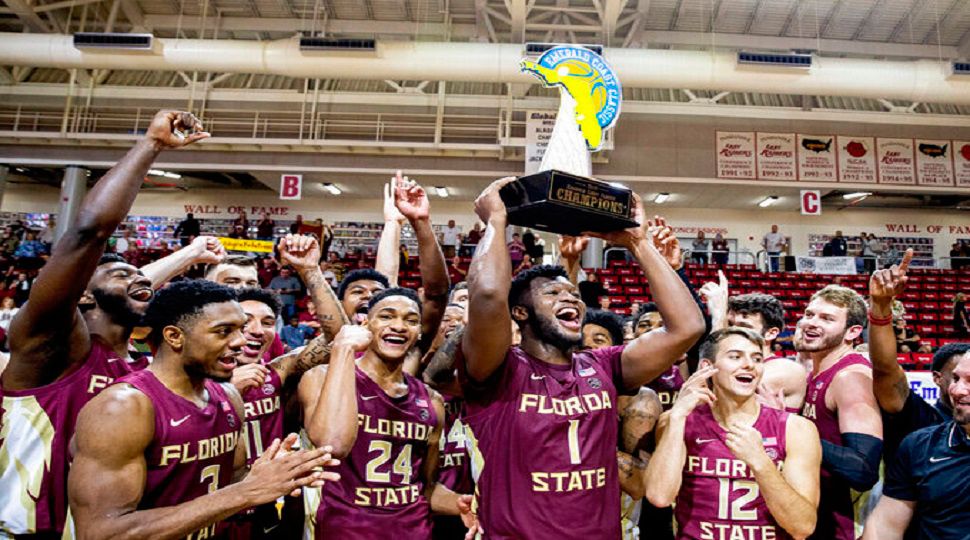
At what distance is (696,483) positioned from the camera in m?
2.65

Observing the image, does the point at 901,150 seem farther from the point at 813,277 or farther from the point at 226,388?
the point at 226,388

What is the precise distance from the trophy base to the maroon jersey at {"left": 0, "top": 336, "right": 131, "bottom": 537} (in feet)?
6.53

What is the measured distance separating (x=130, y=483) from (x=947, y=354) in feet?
11.9

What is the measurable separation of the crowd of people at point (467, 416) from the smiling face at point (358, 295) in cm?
40

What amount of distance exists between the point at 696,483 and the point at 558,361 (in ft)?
2.69

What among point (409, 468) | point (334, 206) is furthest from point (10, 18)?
point (409, 468)

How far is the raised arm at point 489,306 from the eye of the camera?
2.18 metres

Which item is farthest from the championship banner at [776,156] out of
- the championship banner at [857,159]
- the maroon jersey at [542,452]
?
the maroon jersey at [542,452]

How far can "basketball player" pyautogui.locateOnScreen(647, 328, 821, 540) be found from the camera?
244 centimetres

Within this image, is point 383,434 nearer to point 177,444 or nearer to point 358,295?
point 177,444

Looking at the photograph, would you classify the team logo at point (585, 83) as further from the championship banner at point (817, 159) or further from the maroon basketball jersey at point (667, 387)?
the championship banner at point (817, 159)

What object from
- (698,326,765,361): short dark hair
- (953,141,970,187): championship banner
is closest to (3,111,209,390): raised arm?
(698,326,765,361): short dark hair

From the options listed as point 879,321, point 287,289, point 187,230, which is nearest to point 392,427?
point 879,321

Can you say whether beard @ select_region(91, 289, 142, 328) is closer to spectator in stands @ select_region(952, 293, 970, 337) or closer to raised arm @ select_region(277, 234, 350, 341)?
raised arm @ select_region(277, 234, 350, 341)
